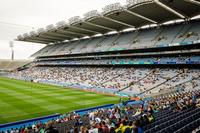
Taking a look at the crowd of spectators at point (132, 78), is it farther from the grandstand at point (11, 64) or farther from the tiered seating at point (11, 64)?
the tiered seating at point (11, 64)

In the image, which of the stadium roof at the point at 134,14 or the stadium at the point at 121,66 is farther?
the stadium roof at the point at 134,14

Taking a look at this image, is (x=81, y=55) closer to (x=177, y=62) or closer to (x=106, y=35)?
(x=106, y=35)

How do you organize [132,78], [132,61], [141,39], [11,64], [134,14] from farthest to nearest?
1. [11,64]
2. [141,39]
3. [132,61]
4. [132,78]
5. [134,14]

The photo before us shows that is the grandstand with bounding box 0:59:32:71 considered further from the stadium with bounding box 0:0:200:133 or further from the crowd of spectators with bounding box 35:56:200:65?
the stadium with bounding box 0:0:200:133

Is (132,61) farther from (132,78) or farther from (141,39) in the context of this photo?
(132,78)

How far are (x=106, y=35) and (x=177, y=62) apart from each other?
104 ft

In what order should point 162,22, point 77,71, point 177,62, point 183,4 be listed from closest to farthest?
point 183,4 → point 177,62 → point 162,22 → point 77,71

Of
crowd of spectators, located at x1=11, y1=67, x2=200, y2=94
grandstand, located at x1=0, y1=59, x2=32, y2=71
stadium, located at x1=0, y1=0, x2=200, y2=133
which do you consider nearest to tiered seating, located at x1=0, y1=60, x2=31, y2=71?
grandstand, located at x1=0, y1=59, x2=32, y2=71

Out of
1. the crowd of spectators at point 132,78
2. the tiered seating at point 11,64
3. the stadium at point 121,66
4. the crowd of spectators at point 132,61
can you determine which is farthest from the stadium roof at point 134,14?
the tiered seating at point 11,64

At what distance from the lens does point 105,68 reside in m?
61.3

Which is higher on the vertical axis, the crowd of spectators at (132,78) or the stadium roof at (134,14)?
the stadium roof at (134,14)

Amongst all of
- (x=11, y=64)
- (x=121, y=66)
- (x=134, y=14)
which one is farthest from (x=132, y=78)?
(x=11, y=64)

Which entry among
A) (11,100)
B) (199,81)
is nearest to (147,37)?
(199,81)

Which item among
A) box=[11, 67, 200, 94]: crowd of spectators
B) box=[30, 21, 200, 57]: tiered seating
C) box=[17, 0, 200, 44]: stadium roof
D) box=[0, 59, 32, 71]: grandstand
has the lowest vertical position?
box=[11, 67, 200, 94]: crowd of spectators
